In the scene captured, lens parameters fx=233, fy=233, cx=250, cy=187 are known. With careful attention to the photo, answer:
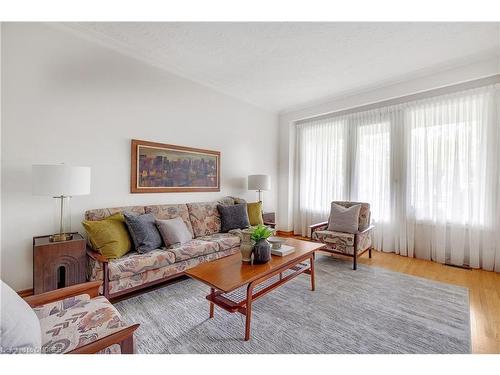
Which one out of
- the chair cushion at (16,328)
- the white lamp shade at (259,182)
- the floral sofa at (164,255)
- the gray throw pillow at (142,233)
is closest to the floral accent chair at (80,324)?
the chair cushion at (16,328)

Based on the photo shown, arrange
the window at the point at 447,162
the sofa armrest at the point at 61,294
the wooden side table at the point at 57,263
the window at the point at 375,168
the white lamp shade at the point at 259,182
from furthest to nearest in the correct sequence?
the white lamp shade at the point at 259,182 → the window at the point at 375,168 → the window at the point at 447,162 → the wooden side table at the point at 57,263 → the sofa armrest at the point at 61,294

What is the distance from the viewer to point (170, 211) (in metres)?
3.15

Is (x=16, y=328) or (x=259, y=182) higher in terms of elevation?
(x=259, y=182)

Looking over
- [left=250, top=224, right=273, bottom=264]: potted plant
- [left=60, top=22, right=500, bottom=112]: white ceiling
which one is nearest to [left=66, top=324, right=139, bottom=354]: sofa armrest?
[left=250, top=224, right=273, bottom=264]: potted plant

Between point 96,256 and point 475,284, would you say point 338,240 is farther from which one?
point 96,256

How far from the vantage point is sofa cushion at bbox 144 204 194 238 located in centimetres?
299

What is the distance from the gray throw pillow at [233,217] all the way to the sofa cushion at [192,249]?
639 millimetres

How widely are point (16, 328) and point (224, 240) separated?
7.23 ft

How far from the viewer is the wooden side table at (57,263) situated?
1971 mm

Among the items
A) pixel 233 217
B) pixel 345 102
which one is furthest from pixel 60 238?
pixel 345 102

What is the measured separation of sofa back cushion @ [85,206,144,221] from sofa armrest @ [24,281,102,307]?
4.21ft

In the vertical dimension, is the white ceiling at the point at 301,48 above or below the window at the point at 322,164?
above

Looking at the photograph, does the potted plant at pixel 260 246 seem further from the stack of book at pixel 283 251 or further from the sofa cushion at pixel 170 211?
the sofa cushion at pixel 170 211
